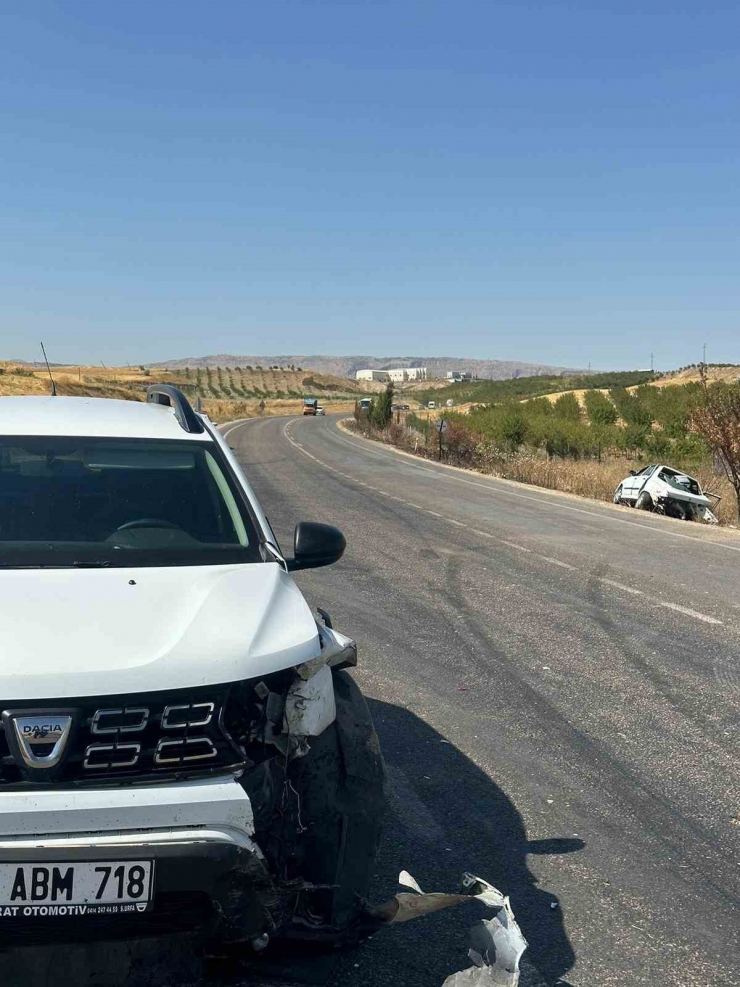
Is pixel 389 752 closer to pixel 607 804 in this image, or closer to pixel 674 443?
pixel 607 804

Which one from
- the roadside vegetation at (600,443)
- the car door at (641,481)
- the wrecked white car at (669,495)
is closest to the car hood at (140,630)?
the wrecked white car at (669,495)

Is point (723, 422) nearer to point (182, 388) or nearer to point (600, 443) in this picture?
point (600, 443)

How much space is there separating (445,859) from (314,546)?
1.28m

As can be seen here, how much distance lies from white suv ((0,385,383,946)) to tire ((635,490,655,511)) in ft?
62.3

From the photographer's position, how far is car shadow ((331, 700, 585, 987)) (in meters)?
3.16

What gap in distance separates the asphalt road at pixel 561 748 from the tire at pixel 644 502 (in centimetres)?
857

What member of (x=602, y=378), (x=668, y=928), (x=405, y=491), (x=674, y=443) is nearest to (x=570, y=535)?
(x=405, y=491)

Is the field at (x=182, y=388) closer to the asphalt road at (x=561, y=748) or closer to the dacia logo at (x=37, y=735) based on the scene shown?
the asphalt road at (x=561, y=748)

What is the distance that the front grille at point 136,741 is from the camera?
8.37 ft

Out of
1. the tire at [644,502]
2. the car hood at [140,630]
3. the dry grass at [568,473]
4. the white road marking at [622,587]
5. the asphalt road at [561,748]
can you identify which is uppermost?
the car hood at [140,630]

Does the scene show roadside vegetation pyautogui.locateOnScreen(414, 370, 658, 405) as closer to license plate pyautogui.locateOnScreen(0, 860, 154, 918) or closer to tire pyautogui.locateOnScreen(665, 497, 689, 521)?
tire pyautogui.locateOnScreen(665, 497, 689, 521)

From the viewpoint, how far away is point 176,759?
265cm

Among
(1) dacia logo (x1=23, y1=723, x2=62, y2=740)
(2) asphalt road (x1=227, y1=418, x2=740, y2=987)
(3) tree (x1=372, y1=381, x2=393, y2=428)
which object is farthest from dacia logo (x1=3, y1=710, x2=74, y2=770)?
(3) tree (x1=372, y1=381, x2=393, y2=428)

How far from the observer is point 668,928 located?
3.48 meters
